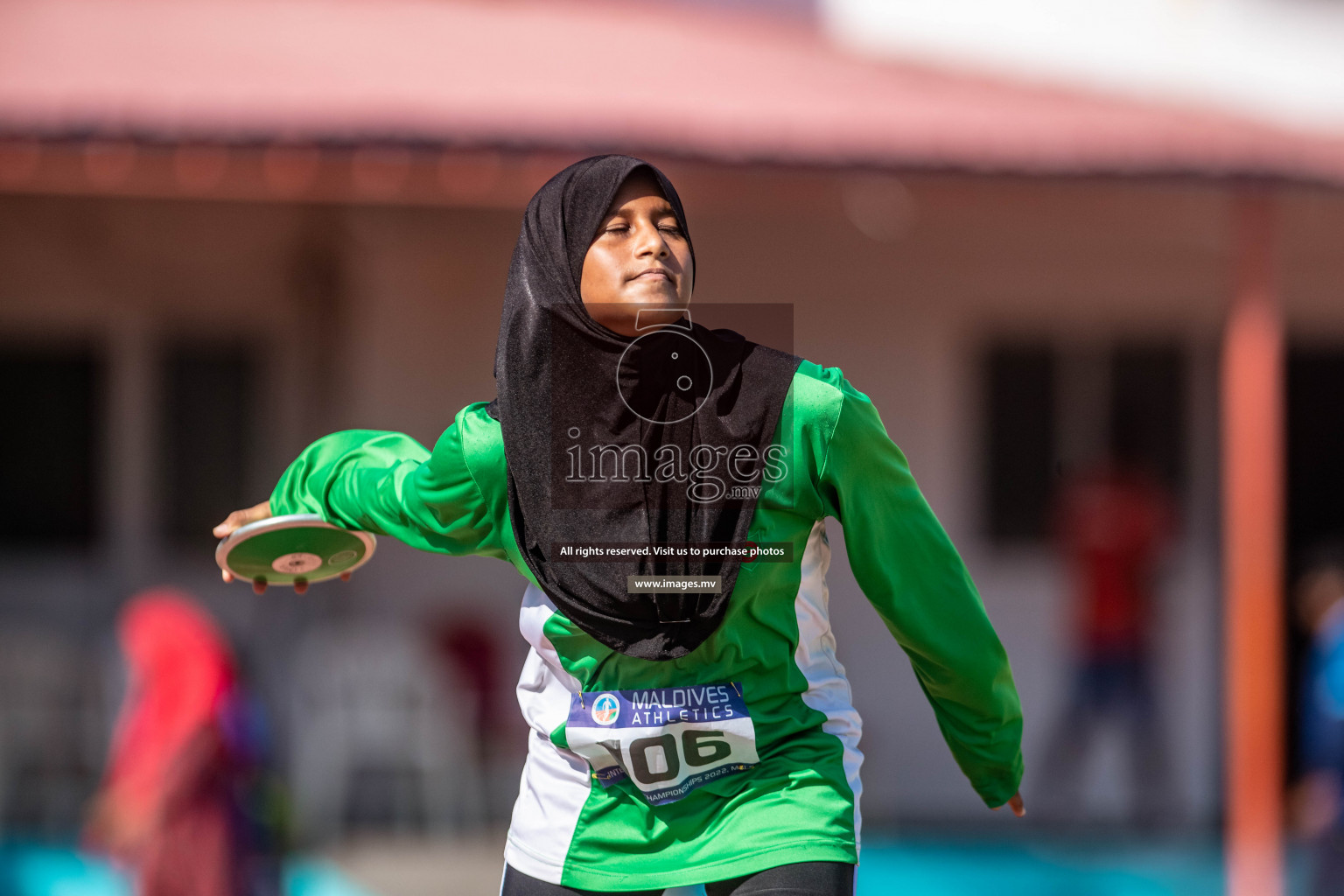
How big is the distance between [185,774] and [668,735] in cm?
308

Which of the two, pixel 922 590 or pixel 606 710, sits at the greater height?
pixel 922 590

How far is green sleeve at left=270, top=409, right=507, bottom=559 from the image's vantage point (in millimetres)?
1993

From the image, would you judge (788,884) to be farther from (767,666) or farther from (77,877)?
(77,877)

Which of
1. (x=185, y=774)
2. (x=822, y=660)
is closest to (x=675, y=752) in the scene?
(x=822, y=660)

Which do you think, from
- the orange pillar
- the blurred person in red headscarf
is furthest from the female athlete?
the orange pillar

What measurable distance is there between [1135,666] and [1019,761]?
5127 mm

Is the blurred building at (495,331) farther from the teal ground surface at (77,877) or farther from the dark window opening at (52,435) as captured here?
the teal ground surface at (77,877)

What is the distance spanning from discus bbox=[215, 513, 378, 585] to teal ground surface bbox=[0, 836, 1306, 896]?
352 cm

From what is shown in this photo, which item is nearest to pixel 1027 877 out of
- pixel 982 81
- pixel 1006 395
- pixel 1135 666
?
pixel 1135 666

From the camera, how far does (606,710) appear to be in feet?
6.24

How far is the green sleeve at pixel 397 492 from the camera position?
199 centimetres

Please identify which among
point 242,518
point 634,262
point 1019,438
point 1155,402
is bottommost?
point 242,518

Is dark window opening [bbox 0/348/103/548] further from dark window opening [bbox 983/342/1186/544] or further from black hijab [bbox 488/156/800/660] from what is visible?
black hijab [bbox 488/156/800/660]

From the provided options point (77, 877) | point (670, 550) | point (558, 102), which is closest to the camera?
point (670, 550)
